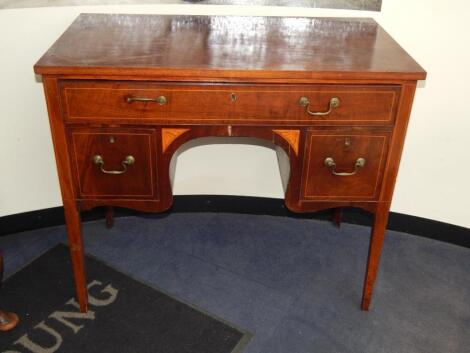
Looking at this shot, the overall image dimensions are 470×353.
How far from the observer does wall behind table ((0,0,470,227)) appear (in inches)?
79.3

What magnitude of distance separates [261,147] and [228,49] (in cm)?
79

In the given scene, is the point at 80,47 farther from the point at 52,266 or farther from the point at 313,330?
the point at 313,330

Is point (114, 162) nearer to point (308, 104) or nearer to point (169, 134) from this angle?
point (169, 134)

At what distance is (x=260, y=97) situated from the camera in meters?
1.55

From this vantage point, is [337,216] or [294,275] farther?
[337,216]

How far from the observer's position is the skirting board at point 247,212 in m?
2.35

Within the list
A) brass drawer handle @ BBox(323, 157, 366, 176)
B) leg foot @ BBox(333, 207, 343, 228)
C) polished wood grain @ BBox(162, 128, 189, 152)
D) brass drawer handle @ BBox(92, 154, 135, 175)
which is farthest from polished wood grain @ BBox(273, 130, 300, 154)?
leg foot @ BBox(333, 207, 343, 228)

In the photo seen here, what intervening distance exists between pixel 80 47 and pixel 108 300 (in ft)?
3.07

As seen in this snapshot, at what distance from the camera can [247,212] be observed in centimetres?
254

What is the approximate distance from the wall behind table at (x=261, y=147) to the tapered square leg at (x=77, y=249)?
588 millimetres

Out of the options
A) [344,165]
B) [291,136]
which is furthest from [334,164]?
[291,136]

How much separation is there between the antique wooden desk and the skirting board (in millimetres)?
650

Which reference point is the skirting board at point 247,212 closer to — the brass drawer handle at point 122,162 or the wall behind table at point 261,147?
the wall behind table at point 261,147

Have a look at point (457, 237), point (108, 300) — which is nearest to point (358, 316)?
point (457, 237)
